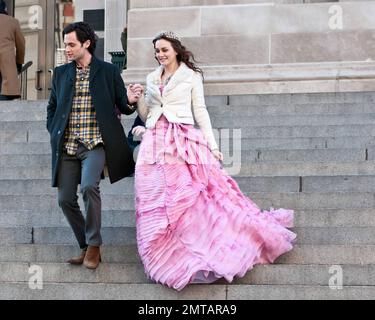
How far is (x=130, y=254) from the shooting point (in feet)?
27.3

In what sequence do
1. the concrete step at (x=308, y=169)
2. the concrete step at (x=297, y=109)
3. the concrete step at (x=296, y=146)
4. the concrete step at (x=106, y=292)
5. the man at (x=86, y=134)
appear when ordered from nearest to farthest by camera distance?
the concrete step at (x=106, y=292), the man at (x=86, y=134), the concrete step at (x=308, y=169), the concrete step at (x=296, y=146), the concrete step at (x=297, y=109)

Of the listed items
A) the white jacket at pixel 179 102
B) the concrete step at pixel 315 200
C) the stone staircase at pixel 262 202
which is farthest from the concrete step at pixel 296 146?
the white jacket at pixel 179 102

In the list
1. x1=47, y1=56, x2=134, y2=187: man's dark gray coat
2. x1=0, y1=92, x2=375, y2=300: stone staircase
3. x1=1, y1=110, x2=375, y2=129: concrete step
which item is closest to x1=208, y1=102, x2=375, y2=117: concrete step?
x1=0, y1=92, x2=375, y2=300: stone staircase

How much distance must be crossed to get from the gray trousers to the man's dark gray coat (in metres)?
0.08

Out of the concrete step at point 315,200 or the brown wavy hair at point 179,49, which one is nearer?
the brown wavy hair at point 179,49

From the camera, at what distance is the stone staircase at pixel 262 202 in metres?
7.85

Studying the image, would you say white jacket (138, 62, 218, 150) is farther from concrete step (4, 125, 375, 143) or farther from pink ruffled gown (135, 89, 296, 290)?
concrete step (4, 125, 375, 143)

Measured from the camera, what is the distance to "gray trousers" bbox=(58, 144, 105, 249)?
25.7 ft

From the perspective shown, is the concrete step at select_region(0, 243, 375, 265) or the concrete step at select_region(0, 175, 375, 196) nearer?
the concrete step at select_region(0, 243, 375, 265)

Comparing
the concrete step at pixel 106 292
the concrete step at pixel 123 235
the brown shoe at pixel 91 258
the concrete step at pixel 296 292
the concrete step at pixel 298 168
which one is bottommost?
the concrete step at pixel 106 292

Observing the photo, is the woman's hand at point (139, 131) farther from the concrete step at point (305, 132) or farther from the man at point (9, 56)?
the man at point (9, 56)

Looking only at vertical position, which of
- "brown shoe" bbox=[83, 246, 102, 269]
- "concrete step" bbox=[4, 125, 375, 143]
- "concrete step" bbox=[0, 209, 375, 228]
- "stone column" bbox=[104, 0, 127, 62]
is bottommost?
"brown shoe" bbox=[83, 246, 102, 269]

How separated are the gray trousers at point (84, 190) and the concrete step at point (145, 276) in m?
0.25

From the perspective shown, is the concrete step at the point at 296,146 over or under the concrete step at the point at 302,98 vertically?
under
